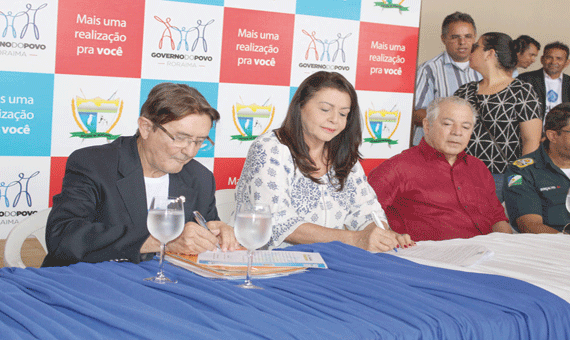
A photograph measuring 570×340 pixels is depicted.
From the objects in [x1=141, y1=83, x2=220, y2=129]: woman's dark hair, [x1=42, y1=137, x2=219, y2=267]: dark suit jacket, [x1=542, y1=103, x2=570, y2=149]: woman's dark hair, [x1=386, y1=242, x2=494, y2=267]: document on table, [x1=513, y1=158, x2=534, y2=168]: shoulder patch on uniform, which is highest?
[x1=542, y1=103, x2=570, y2=149]: woman's dark hair

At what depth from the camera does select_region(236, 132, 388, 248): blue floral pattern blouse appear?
1990mm

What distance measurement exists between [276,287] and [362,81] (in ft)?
9.76

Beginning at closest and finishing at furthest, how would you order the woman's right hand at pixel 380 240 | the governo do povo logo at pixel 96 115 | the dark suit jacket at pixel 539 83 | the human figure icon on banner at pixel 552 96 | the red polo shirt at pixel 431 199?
1. the woman's right hand at pixel 380 240
2. the red polo shirt at pixel 431 199
3. the governo do povo logo at pixel 96 115
4. the dark suit jacket at pixel 539 83
5. the human figure icon on banner at pixel 552 96

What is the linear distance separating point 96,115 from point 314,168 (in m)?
1.67

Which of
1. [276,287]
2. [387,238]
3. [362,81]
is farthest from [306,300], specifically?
[362,81]

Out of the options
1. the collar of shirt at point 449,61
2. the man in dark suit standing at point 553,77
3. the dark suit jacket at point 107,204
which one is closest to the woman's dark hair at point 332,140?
the dark suit jacket at point 107,204

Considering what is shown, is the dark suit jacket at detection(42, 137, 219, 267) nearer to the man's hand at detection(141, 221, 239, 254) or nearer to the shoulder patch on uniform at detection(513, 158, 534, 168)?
the man's hand at detection(141, 221, 239, 254)

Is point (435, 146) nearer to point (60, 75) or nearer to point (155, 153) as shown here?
point (155, 153)

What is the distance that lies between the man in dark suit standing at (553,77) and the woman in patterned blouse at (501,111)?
58.6 inches

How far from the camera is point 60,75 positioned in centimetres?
310

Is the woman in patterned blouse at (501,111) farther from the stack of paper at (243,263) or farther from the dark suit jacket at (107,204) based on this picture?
the stack of paper at (243,263)

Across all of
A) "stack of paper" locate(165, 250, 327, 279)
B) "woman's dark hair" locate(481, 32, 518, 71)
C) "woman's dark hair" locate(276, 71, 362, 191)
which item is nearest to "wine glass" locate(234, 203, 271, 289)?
"stack of paper" locate(165, 250, 327, 279)

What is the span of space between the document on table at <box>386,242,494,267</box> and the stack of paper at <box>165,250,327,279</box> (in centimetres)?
35

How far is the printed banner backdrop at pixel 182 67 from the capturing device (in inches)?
120
